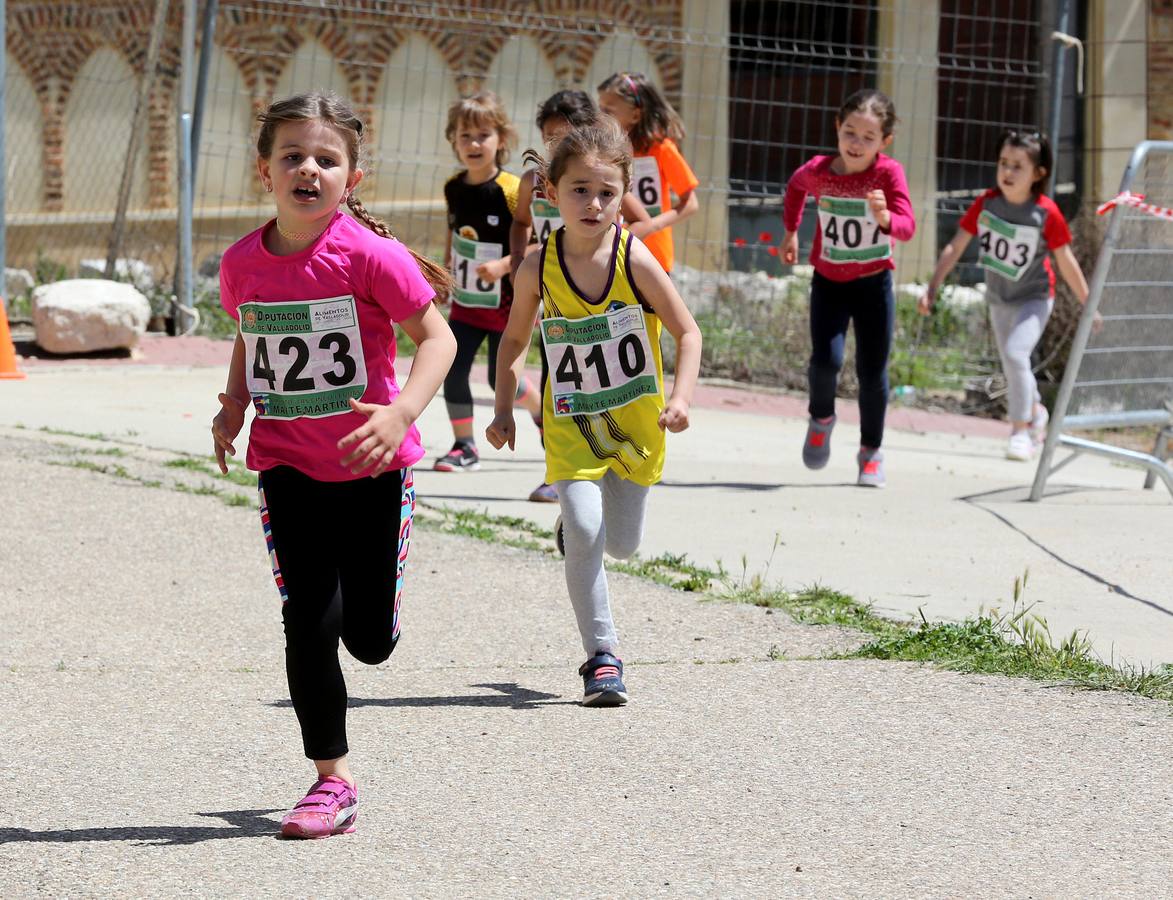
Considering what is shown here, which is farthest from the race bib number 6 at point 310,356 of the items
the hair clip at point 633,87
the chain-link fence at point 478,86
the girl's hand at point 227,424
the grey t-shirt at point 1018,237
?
the chain-link fence at point 478,86

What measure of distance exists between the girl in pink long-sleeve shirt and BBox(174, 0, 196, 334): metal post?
4834mm

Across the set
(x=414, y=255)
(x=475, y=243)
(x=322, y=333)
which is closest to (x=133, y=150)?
(x=475, y=243)

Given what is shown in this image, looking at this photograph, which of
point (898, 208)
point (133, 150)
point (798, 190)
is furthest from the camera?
point (133, 150)

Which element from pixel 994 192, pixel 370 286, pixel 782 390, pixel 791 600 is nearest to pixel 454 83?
pixel 782 390

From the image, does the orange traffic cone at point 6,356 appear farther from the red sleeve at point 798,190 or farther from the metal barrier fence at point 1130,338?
the metal barrier fence at point 1130,338

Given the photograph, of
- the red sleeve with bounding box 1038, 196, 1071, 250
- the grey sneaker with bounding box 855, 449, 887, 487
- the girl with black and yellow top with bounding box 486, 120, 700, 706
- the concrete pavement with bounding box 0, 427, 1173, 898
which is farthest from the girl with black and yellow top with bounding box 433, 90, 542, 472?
the girl with black and yellow top with bounding box 486, 120, 700, 706

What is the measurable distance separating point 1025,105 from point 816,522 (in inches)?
364

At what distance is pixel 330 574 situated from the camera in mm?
3744

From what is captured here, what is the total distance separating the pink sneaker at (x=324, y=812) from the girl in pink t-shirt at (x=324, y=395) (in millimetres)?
23

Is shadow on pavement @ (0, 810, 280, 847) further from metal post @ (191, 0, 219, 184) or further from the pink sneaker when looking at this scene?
metal post @ (191, 0, 219, 184)

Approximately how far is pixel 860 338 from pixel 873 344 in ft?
0.22

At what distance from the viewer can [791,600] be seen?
5.65 meters

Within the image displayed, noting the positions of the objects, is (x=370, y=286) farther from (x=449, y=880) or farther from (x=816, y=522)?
(x=816, y=522)

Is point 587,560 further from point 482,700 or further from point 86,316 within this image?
point 86,316
